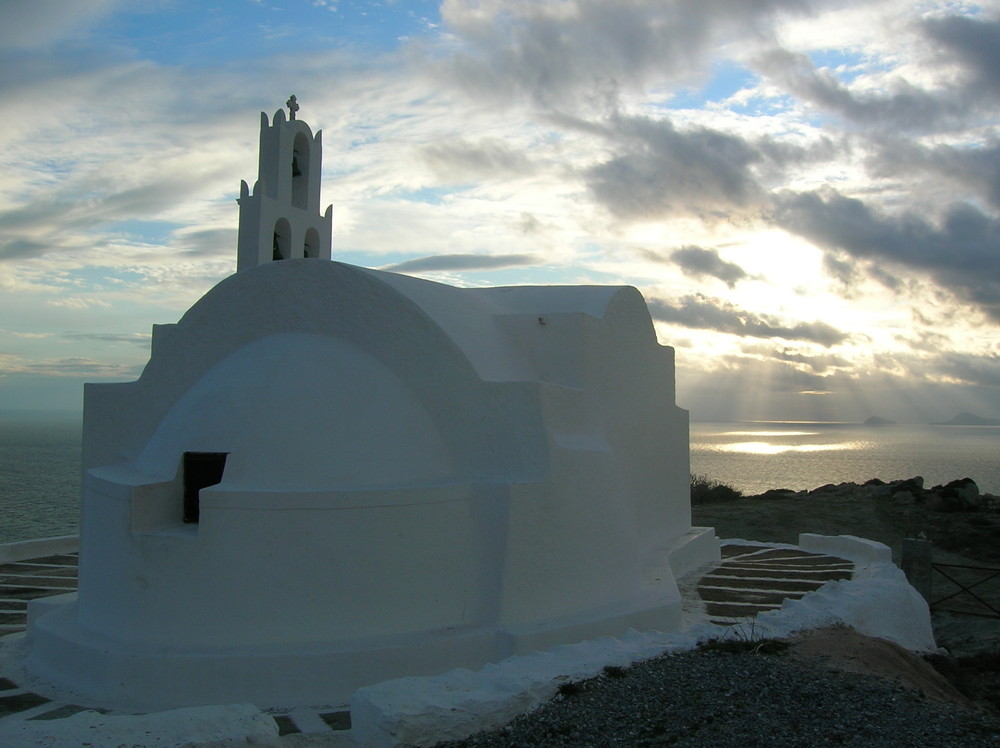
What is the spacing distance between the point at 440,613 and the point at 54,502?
4617 cm

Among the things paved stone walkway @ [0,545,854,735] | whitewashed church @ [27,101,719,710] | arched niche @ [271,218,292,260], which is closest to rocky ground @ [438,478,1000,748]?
whitewashed church @ [27,101,719,710]

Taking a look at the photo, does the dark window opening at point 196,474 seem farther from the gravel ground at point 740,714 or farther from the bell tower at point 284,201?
the gravel ground at point 740,714

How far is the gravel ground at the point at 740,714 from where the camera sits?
17.4 feet

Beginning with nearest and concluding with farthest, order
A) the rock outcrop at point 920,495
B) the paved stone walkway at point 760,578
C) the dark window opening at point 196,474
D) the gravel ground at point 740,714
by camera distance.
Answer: the gravel ground at point 740,714
the dark window opening at point 196,474
the paved stone walkway at point 760,578
the rock outcrop at point 920,495

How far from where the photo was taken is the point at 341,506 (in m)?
7.96

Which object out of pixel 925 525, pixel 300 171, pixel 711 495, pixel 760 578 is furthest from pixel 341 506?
pixel 711 495

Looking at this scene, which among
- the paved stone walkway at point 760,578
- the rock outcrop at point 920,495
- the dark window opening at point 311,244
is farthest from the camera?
the rock outcrop at point 920,495

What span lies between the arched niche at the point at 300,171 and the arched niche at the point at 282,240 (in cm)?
57

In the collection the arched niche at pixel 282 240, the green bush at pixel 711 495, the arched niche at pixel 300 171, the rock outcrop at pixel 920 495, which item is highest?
the arched niche at pixel 300 171

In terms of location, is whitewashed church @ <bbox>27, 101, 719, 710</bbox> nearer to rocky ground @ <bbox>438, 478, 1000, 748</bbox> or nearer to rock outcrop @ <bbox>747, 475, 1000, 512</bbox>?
rocky ground @ <bbox>438, 478, 1000, 748</bbox>

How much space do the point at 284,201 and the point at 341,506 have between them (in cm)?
677

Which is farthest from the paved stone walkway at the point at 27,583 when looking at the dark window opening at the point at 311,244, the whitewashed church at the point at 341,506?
the dark window opening at the point at 311,244

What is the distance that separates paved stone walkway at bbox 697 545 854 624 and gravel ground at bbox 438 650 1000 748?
3.88 metres

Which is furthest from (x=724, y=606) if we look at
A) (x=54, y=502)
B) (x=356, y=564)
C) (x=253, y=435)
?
(x=54, y=502)
